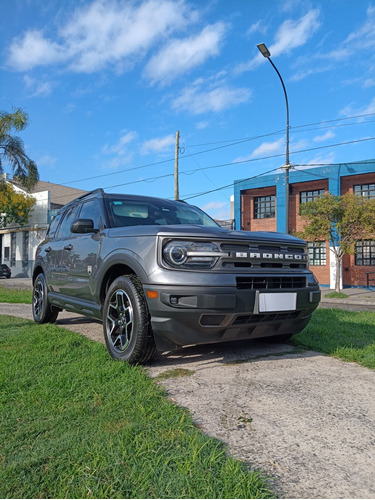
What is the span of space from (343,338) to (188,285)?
2.53 m

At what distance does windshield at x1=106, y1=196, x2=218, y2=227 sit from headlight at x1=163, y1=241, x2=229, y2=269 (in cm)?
109

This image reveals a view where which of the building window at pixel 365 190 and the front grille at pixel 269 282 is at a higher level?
the building window at pixel 365 190

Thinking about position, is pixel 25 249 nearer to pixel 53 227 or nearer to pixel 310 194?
pixel 310 194

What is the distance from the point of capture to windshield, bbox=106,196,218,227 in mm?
4062

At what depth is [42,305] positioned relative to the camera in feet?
18.0

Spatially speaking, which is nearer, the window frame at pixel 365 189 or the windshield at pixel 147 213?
the windshield at pixel 147 213

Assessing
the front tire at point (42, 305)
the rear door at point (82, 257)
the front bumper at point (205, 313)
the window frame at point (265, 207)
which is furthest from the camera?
the window frame at point (265, 207)

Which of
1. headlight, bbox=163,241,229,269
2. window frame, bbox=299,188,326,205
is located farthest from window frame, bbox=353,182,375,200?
headlight, bbox=163,241,229,269

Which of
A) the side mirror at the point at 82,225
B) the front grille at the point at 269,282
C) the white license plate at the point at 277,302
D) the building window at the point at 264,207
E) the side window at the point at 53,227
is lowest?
the white license plate at the point at 277,302

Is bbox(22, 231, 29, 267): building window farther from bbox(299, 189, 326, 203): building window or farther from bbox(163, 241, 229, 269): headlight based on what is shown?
bbox(163, 241, 229, 269): headlight

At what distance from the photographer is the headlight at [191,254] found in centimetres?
290

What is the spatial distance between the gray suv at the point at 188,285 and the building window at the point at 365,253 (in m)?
18.5

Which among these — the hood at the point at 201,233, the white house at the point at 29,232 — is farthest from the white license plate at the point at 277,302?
the white house at the point at 29,232

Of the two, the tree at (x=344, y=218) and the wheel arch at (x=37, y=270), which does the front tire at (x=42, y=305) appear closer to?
the wheel arch at (x=37, y=270)
